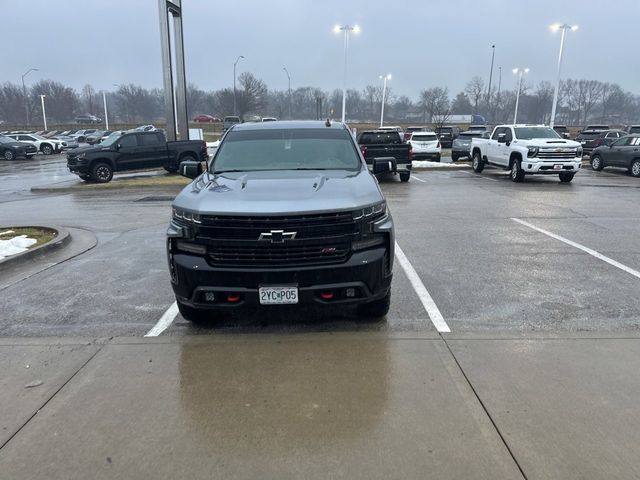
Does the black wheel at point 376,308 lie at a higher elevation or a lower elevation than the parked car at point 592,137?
lower

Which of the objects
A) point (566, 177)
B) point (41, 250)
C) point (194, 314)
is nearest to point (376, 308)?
point (194, 314)

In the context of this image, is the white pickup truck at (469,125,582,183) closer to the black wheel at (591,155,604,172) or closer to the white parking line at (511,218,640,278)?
the black wheel at (591,155,604,172)

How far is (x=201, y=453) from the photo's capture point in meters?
2.92

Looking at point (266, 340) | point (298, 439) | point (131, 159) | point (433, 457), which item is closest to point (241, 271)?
point (266, 340)

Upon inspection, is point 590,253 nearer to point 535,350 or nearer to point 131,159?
point 535,350

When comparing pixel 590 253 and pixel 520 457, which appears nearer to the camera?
pixel 520 457

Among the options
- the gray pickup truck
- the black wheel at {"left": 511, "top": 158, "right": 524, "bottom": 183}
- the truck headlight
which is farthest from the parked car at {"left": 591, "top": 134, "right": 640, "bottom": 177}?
the truck headlight

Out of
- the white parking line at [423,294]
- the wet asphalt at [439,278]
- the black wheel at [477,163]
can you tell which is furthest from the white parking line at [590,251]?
the black wheel at [477,163]

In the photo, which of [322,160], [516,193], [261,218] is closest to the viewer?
[261,218]

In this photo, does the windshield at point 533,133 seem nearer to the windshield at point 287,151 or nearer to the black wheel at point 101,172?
the windshield at point 287,151

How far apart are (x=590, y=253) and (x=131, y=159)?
1770 cm

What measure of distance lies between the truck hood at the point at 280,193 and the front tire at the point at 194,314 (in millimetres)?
975

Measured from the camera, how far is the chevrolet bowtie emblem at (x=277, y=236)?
13.1ft

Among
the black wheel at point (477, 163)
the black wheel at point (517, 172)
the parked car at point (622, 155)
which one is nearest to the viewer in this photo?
the black wheel at point (517, 172)
